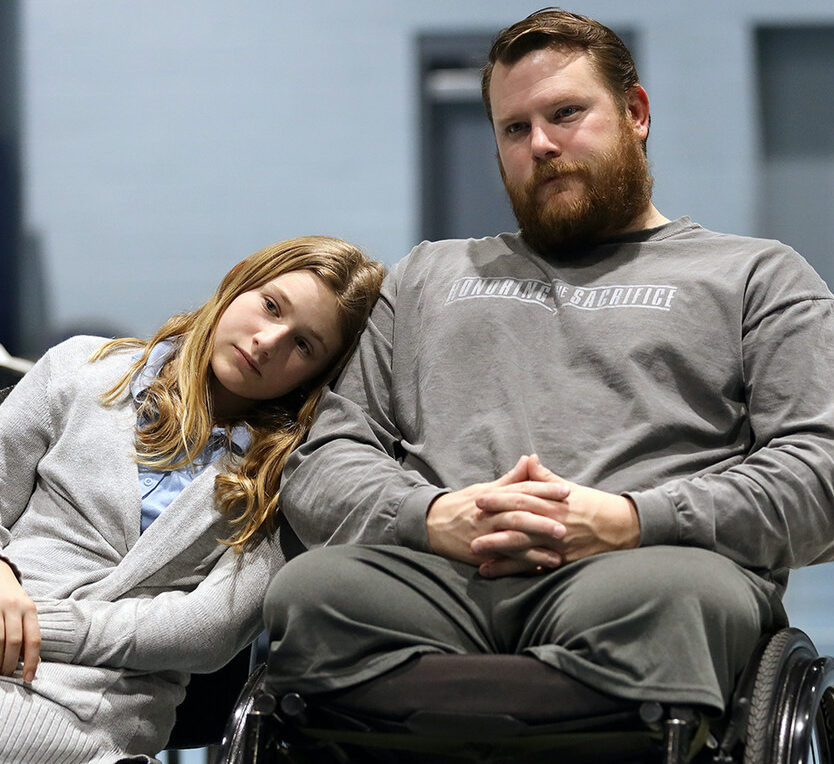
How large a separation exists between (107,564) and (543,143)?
2.85 feet

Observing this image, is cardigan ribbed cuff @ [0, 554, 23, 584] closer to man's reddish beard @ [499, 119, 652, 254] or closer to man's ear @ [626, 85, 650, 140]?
man's reddish beard @ [499, 119, 652, 254]

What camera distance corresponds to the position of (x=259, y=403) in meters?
1.80

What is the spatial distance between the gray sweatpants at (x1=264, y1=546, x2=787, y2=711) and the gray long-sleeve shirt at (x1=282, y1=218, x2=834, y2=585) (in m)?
0.08

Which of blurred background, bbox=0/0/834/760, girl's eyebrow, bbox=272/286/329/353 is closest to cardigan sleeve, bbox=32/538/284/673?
girl's eyebrow, bbox=272/286/329/353

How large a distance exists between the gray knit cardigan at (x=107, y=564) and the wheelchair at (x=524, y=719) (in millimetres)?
278

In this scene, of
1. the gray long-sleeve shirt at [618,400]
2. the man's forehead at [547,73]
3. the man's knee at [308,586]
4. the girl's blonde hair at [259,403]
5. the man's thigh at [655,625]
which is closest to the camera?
the man's thigh at [655,625]

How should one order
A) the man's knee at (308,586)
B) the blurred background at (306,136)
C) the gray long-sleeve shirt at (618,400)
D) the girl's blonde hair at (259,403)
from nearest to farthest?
1. the man's knee at (308,586)
2. the gray long-sleeve shirt at (618,400)
3. the girl's blonde hair at (259,403)
4. the blurred background at (306,136)

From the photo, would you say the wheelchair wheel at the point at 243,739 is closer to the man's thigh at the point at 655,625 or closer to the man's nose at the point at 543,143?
the man's thigh at the point at 655,625

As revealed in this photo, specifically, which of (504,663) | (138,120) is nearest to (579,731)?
(504,663)

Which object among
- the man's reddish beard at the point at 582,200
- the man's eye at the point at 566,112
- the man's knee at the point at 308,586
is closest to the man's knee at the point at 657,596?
the man's knee at the point at 308,586

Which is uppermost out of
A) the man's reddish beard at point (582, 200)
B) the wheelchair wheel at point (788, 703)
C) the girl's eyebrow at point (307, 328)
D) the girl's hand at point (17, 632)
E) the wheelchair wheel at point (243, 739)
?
the man's reddish beard at point (582, 200)

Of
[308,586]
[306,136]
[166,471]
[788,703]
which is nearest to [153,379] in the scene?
[166,471]

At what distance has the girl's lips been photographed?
5.54 feet

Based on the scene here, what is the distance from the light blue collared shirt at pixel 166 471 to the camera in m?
1.63
